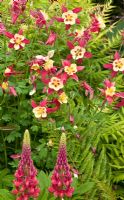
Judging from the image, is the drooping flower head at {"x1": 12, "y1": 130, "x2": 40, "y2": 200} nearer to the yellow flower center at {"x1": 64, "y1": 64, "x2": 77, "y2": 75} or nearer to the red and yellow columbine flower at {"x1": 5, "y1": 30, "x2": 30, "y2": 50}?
the yellow flower center at {"x1": 64, "y1": 64, "x2": 77, "y2": 75}

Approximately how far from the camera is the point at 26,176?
6.28 ft

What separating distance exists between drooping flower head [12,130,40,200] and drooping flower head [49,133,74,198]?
3.2 inches

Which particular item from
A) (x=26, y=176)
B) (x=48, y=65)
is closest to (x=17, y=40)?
(x=48, y=65)

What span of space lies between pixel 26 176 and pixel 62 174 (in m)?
0.15

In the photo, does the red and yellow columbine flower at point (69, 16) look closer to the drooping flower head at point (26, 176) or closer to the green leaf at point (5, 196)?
the green leaf at point (5, 196)

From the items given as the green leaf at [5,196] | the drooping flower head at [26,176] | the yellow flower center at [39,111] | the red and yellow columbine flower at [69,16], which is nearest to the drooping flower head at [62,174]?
the drooping flower head at [26,176]

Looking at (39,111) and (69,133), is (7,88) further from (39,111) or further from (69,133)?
(69,133)

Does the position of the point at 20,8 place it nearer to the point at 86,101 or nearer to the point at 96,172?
the point at 86,101

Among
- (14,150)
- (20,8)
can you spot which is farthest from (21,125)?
(20,8)

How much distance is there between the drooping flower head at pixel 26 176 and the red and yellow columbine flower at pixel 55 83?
83 cm

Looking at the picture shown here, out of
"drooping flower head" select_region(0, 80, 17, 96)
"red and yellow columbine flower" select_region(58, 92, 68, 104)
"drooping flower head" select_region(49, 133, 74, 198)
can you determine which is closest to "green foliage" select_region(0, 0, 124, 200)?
"drooping flower head" select_region(0, 80, 17, 96)

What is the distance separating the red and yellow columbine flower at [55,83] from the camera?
8.82ft

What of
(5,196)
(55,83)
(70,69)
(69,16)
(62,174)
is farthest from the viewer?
(69,16)

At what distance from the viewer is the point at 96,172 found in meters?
2.73
